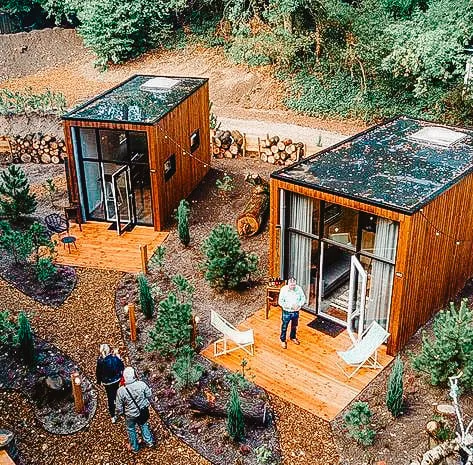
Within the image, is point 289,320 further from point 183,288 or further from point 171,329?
point 183,288

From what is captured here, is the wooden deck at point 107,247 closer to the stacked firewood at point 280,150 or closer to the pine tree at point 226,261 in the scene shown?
the pine tree at point 226,261

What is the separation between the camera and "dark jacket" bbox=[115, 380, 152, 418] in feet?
29.1

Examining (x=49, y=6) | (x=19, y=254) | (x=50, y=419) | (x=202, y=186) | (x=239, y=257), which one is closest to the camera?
(x=50, y=419)

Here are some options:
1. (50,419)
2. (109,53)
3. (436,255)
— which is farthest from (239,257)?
(109,53)

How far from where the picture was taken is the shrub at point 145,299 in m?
12.2

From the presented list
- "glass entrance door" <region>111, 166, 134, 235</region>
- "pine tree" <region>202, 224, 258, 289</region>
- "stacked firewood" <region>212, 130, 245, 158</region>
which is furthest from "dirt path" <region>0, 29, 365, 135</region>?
"pine tree" <region>202, 224, 258, 289</region>

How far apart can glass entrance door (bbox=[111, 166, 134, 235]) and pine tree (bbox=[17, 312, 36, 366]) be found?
538 cm

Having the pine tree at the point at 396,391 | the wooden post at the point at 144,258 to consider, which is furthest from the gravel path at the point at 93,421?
the pine tree at the point at 396,391

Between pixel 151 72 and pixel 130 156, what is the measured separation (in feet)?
48.2

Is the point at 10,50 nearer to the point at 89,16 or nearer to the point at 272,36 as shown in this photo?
the point at 89,16

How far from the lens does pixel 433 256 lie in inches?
444

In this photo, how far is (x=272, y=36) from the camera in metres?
26.5

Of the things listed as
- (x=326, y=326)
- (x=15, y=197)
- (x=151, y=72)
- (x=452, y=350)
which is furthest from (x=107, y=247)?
(x=151, y=72)

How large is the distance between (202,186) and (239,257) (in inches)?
226
